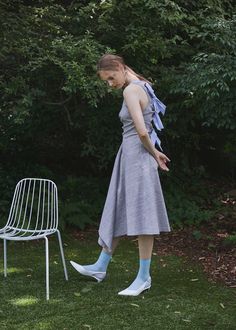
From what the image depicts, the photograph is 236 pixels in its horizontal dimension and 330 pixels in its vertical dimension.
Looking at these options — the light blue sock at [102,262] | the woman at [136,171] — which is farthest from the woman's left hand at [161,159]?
the light blue sock at [102,262]

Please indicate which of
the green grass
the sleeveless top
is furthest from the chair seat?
the sleeveless top

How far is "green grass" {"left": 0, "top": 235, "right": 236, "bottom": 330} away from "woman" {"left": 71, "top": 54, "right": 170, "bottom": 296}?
0.22 m

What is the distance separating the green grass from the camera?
11.9 feet

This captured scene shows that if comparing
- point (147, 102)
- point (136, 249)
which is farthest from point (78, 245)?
point (147, 102)

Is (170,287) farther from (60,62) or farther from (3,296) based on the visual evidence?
(60,62)

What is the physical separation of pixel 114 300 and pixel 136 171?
924mm

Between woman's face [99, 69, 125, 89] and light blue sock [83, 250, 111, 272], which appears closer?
woman's face [99, 69, 125, 89]

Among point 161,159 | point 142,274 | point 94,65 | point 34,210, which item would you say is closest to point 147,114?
point 161,159

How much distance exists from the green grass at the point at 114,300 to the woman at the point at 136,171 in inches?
8.8

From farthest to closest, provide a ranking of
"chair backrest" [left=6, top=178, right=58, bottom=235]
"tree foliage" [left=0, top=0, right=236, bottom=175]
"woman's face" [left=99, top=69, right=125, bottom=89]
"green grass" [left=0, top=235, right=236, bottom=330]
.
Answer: "tree foliage" [left=0, top=0, right=236, bottom=175], "chair backrest" [left=6, top=178, right=58, bottom=235], "woman's face" [left=99, top=69, right=125, bottom=89], "green grass" [left=0, top=235, right=236, bottom=330]

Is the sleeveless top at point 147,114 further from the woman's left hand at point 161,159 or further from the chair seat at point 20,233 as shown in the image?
the chair seat at point 20,233

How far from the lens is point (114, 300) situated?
403cm

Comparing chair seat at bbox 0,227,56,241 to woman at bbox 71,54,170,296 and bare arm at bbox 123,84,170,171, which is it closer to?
woman at bbox 71,54,170,296

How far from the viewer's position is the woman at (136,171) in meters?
4.01
